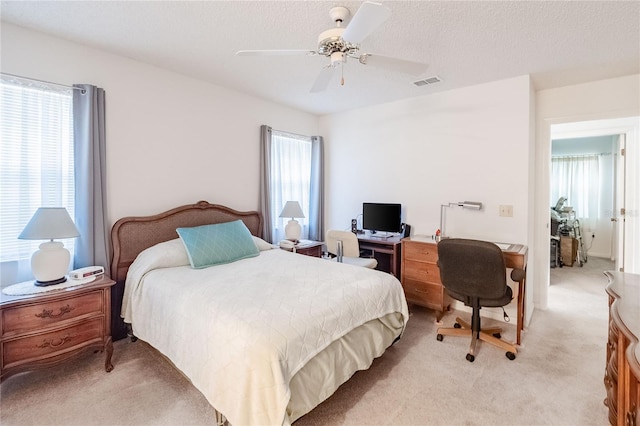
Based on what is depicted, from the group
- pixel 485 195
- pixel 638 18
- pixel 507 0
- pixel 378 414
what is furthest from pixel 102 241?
pixel 638 18

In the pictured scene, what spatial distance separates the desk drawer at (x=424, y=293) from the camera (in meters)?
3.11

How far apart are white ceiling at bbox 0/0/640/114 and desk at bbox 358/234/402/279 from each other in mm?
Answer: 1901

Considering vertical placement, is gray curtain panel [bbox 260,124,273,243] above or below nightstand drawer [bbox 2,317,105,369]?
above

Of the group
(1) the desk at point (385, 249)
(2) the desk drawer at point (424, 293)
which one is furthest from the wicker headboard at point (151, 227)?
(2) the desk drawer at point (424, 293)

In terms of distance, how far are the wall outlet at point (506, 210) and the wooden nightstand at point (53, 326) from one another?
3782 millimetres

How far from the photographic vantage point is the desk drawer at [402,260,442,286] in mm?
3150

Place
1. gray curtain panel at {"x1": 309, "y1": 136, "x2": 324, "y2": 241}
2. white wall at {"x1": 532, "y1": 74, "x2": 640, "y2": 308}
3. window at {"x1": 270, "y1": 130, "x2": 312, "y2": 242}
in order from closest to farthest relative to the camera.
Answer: white wall at {"x1": 532, "y1": 74, "x2": 640, "y2": 308}, window at {"x1": 270, "y1": 130, "x2": 312, "y2": 242}, gray curtain panel at {"x1": 309, "y1": 136, "x2": 324, "y2": 241}

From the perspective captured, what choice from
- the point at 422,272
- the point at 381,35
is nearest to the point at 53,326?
the point at 381,35

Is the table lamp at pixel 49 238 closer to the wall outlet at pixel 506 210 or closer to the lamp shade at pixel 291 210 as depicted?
the lamp shade at pixel 291 210

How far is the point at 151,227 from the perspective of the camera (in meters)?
2.83

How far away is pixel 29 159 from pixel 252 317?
226 cm

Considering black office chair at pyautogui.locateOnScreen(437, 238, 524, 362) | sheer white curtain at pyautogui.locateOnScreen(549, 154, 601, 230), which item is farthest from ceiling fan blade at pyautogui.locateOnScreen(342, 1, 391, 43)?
sheer white curtain at pyautogui.locateOnScreen(549, 154, 601, 230)

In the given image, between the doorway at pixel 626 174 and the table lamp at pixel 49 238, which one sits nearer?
the table lamp at pixel 49 238

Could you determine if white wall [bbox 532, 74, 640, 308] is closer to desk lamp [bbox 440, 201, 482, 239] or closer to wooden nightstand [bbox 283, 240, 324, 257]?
desk lamp [bbox 440, 201, 482, 239]
